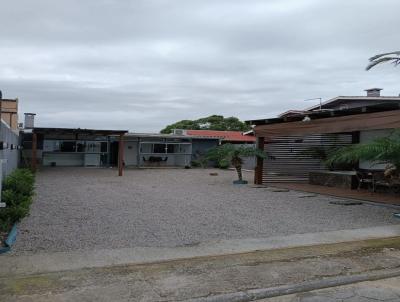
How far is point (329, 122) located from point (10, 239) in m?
11.8

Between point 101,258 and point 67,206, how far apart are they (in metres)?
5.59

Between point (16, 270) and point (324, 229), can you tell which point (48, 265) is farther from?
point (324, 229)

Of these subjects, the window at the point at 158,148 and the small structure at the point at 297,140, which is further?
the window at the point at 158,148

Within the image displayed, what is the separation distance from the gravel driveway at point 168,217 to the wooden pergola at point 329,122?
2448 mm

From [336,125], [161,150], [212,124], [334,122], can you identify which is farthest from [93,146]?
[212,124]

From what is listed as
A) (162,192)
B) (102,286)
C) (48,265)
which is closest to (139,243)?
(48,265)

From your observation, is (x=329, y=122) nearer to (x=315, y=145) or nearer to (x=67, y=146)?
(x=315, y=145)

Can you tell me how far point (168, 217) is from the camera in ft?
34.5

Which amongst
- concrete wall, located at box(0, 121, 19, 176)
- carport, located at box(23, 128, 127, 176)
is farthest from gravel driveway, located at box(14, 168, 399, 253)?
carport, located at box(23, 128, 127, 176)

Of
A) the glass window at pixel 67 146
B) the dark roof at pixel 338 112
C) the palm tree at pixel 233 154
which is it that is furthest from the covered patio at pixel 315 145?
the glass window at pixel 67 146

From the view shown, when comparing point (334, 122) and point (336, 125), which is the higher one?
point (334, 122)

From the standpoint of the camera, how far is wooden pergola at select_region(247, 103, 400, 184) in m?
13.6

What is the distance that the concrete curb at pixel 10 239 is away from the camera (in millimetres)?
6807

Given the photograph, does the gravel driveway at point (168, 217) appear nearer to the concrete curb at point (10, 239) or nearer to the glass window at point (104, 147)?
the concrete curb at point (10, 239)
